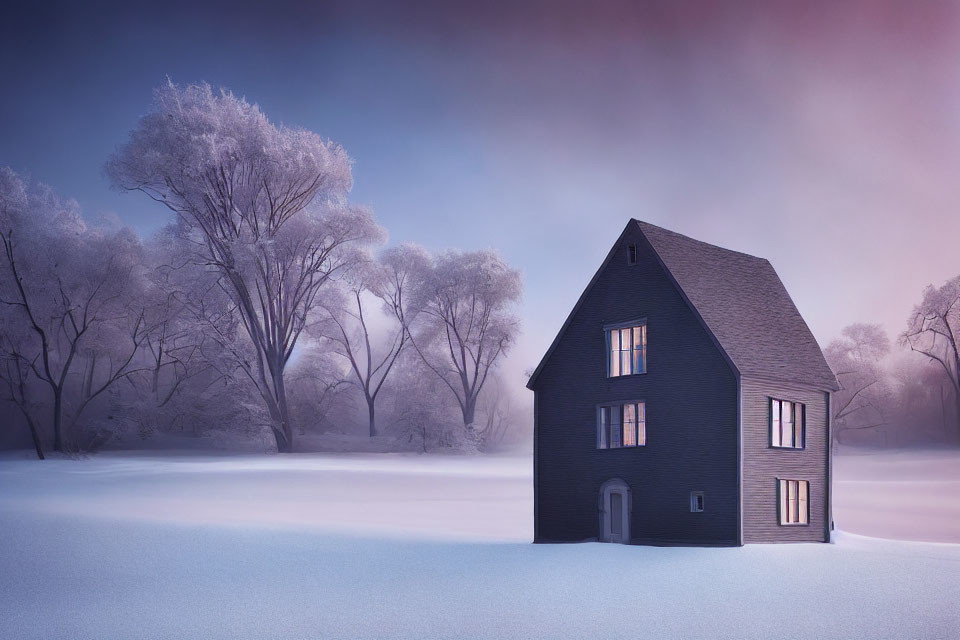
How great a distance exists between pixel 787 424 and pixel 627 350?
5.06 meters

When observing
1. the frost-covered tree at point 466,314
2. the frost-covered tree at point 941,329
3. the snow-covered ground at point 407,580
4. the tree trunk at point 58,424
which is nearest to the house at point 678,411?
the snow-covered ground at point 407,580

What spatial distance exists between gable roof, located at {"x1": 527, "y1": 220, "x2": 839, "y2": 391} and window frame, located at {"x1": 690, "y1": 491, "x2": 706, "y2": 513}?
11.4ft

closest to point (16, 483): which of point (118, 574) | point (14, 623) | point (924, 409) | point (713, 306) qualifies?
point (118, 574)

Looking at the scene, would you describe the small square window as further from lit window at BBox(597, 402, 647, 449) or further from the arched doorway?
lit window at BBox(597, 402, 647, 449)

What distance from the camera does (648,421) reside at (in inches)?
914

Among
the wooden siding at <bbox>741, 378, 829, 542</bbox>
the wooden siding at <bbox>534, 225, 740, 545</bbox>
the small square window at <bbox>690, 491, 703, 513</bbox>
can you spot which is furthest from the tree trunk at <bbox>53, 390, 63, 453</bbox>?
the wooden siding at <bbox>741, 378, 829, 542</bbox>

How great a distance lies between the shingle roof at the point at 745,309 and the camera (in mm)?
23172

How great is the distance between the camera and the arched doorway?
23250mm

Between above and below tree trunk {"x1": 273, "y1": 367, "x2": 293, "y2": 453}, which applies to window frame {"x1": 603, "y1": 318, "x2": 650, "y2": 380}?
above

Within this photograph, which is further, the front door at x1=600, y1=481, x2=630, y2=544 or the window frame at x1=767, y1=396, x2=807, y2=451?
the front door at x1=600, y1=481, x2=630, y2=544

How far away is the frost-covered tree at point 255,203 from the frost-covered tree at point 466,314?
951 centimetres

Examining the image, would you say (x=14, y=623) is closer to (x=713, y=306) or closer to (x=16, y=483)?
(x=713, y=306)

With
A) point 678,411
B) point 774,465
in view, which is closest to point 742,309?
point 678,411

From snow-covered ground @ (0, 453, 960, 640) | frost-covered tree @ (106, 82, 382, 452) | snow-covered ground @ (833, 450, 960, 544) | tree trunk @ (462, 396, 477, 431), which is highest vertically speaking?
frost-covered tree @ (106, 82, 382, 452)
